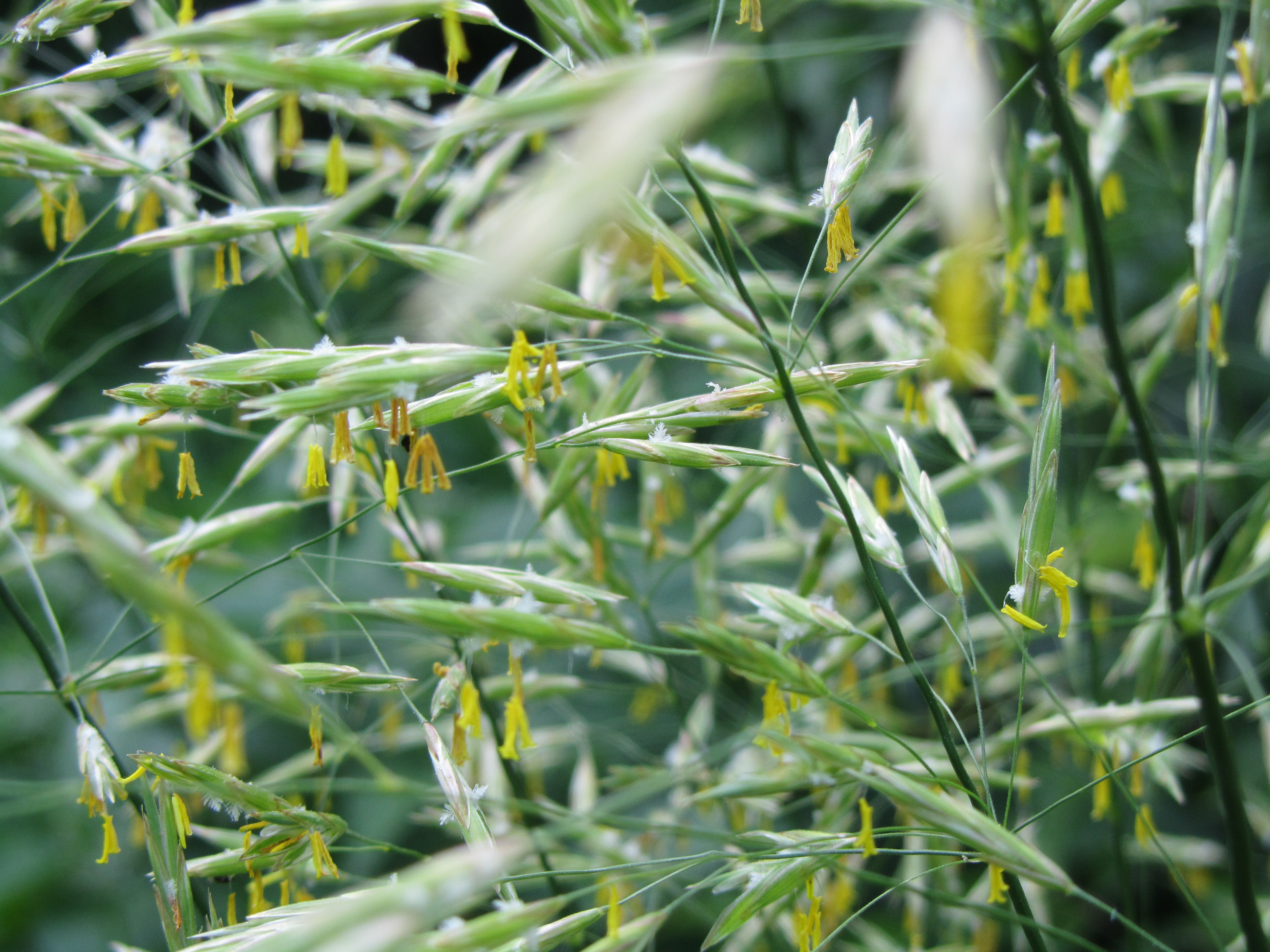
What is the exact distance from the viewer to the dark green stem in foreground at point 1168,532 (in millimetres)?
521

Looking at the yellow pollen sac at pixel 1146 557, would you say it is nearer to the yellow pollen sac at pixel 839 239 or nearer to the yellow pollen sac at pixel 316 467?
the yellow pollen sac at pixel 839 239

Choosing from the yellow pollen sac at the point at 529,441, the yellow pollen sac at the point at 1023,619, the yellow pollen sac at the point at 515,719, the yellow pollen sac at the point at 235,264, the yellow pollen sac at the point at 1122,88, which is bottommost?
the yellow pollen sac at the point at 515,719

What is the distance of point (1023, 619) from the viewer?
0.63 meters

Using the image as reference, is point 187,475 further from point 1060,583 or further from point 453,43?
point 1060,583

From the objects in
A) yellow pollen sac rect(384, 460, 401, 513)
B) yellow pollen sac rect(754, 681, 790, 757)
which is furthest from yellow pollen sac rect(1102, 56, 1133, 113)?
yellow pollen sac rect(384, 460, 401, 513)

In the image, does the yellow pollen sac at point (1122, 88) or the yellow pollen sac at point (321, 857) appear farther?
the yellow pollen sac at point (1122, 88)

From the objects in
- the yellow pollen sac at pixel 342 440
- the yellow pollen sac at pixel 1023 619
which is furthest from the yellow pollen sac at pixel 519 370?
the yellow pollen sac at pixel 1023 619

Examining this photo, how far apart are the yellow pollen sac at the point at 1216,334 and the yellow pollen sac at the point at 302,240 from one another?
2.52 ft

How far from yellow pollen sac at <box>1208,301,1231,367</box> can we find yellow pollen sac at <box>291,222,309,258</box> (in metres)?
0.77

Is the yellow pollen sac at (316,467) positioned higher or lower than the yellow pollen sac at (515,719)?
higher

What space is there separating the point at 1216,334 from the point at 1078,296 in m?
0.28

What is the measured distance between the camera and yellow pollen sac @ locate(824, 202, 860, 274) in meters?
0.68

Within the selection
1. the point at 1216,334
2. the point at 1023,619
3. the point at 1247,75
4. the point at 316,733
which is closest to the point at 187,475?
the point at 316,733

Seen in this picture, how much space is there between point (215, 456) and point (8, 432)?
2144 mm
